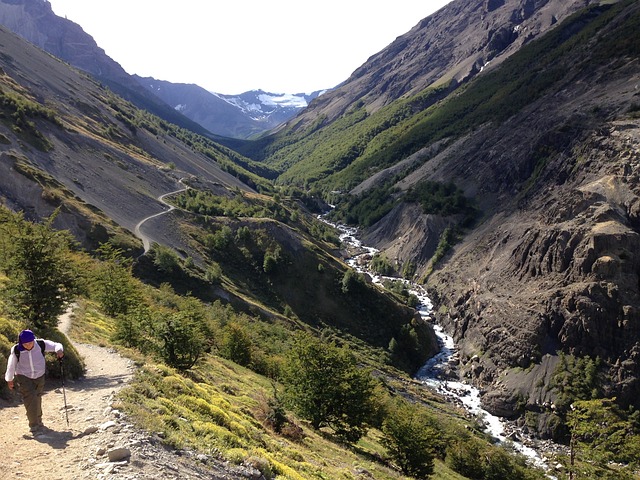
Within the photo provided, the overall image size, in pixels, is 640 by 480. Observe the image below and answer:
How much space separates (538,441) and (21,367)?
67656 mm

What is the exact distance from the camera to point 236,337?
4306 centimetres

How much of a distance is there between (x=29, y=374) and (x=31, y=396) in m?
0.65

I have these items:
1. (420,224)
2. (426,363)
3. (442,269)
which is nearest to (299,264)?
(426,363)

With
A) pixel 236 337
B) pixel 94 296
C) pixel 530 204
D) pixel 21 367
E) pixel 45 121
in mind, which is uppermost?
pixel 530 204

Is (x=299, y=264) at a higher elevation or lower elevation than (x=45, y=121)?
lower

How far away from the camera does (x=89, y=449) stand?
10977 mm

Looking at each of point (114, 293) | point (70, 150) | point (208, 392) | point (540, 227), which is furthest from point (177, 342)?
point (540, 227)

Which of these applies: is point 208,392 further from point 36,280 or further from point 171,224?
point 171,224

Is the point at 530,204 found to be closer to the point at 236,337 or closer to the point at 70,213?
the point at 236,337

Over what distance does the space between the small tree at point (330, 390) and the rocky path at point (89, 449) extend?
16.7 m

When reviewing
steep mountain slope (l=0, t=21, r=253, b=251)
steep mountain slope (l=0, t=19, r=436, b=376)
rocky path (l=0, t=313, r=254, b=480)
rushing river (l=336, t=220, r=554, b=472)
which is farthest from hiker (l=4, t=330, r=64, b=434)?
rushing river (l=336, t=220, r=554, b=472)

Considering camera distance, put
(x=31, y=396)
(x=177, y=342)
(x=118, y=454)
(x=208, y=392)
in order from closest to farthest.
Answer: (x=118, y=454)
(x=31, y=396)
(x=208, y=392)
(x=177, y=342)

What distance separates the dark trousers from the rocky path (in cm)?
36

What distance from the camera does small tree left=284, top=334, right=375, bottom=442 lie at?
1160 inches
